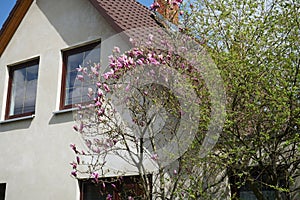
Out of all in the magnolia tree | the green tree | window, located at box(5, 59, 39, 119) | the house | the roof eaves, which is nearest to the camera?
the green tree

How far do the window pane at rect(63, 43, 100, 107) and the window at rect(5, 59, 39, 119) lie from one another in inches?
43.6

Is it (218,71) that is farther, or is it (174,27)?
(174,27)

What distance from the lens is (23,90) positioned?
10.7 meters

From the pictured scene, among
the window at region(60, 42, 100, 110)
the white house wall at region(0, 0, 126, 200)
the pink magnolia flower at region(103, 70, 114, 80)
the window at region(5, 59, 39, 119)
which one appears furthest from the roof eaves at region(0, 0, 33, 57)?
the pink magnolia flower at region(103, 70, 114, 80)

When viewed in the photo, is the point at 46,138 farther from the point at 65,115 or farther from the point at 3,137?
the point at 3,137

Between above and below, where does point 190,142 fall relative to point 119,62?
below

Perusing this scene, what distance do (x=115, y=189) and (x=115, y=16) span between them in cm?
341

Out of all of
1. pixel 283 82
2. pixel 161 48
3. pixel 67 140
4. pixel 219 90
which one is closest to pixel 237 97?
pixel 219 90

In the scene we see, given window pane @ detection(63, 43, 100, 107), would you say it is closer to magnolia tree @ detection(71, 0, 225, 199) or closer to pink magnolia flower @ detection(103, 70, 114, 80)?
magnolia tree @ detection(71, 0, 225, 199)

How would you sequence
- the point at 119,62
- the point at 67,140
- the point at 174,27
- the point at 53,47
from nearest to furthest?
the point at 119,62, the point at 174,27, the point at 67,140, the point at 53,47

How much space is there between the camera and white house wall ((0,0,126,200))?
29.5ft

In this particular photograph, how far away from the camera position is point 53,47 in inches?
398

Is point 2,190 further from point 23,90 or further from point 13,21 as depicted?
point 13,21

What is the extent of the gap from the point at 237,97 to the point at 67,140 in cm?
427
